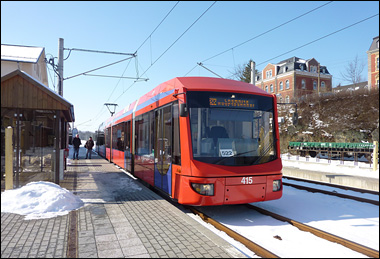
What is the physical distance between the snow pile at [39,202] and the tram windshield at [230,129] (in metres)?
3.08

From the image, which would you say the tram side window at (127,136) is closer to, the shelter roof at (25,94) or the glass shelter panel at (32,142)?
the glass shelter panel at (32,142)

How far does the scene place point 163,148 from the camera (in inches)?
287

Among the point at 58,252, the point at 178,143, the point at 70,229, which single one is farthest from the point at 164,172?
the point at 58,252

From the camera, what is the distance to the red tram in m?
5.68

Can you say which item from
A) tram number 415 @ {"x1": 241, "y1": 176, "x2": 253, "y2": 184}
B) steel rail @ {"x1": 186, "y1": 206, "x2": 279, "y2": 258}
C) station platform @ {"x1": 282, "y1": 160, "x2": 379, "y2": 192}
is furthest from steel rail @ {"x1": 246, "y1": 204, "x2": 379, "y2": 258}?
steel rail @ {"x1": 186, "y1": 206, "x2": 279, "y2": 258}

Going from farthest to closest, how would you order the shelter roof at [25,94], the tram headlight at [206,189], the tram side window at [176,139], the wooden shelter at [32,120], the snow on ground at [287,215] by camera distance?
the wooden shelter at [32,120]
the shelter roof at [25,94]
the tram side window at [176,139]
the tram headlight at [206,189]
the snow on ground at [287,215]

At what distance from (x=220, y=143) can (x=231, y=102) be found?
95 centimetres

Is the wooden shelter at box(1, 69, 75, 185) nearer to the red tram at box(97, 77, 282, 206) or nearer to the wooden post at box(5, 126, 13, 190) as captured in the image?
the wooden post at box(5, 126, 13, 190)

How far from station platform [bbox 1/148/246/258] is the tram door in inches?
26.5

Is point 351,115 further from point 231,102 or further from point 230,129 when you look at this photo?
point 231,102

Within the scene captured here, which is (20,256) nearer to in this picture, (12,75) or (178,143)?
(178,143)

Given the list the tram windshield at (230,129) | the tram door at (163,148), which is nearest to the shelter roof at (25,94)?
the tram door at (163,148)

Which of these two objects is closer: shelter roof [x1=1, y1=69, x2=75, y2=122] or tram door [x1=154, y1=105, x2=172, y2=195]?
tram door [x1=154, y1=105, x2=172, y2=195]

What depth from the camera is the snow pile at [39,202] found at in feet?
19.4
